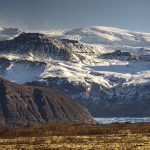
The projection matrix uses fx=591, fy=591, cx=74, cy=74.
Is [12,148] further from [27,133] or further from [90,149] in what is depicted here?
[27,133]

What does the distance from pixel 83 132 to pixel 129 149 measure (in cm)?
6957

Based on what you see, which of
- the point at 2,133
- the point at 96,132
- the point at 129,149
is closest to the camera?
the point at 129,149

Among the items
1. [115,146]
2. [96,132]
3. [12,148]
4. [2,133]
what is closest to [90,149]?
[115,146]

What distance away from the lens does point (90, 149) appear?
309 feet

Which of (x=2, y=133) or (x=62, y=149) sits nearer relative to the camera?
(x=62, y=149)

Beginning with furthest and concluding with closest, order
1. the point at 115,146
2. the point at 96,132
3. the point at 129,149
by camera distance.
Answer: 1. the point at 96,132
2. the point at 115,146
3. the point at 129,149

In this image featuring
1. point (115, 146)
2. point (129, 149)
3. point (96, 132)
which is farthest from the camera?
point (96, 132)

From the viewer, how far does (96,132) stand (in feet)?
519

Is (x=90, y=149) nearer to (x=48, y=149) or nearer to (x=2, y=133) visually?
(x=48, y=149)

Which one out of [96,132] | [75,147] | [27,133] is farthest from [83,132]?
[75,147]

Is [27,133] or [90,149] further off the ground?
[90,149]

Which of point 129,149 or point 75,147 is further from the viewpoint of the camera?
point 75,147

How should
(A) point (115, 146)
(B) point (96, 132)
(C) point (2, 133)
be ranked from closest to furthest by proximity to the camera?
(A) point (115, 146) → (B) point (96, 132) → (C) point (2, 133)

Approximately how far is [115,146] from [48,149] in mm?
11192
